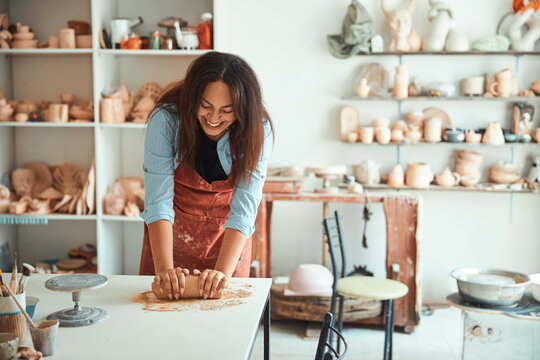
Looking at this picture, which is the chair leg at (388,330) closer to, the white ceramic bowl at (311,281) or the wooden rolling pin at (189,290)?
the white ceramic bowl at (311,281)

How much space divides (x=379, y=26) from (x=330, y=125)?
764mm

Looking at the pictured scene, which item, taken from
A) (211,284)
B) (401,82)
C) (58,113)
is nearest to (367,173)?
(401,82)

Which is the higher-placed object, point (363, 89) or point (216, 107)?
point (363, 89)

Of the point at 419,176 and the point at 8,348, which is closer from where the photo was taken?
the point at 8,348

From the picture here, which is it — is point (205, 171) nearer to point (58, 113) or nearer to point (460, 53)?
point (58, 113)

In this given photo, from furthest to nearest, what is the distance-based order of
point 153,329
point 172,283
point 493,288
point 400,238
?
point 400,238 → point 493,288 → point 172,283 → point 153,329

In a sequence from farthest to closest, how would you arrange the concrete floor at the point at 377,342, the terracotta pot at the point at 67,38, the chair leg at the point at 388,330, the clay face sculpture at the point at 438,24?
the clay face sculpture at the point at 438,24 → the terracotta pot at the point at 67,38 → the concrete floor at the point at 377,342 → the chair leg at the point at 388,330

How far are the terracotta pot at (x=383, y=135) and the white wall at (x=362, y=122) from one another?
0.72ft

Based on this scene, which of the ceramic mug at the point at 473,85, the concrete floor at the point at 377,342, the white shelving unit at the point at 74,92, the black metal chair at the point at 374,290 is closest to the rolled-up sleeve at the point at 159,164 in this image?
the black metal chair at the point at 374,290

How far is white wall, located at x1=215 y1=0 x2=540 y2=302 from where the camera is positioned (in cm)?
395

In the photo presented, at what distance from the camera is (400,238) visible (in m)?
3.58

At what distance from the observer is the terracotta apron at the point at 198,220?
2170 mm

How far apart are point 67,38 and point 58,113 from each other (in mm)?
484

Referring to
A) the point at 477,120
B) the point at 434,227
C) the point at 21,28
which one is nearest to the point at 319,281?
the point at 434,227
